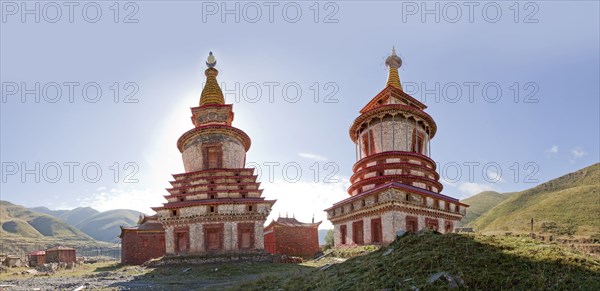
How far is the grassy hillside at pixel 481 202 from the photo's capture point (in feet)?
412

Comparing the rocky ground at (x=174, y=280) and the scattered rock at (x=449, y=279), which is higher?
the scattered rock at (x=449, y=279)

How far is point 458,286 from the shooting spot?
1206cm

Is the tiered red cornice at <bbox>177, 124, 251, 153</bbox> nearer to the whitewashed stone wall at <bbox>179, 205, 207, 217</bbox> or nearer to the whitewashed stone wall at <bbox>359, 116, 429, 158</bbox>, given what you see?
the whitewashed stone wall at <bbox>179, 205, 207, 217</bbox>

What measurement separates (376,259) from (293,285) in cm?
387

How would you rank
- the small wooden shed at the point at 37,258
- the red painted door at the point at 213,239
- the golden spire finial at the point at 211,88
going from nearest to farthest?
the red painted door at the point at 213,239 < the golden spire finial at the point at 211,88 < the small wooden shed at the point at 37,258

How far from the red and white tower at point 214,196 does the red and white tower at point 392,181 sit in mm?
8536

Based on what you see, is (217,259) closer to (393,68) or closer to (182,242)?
(182,242)

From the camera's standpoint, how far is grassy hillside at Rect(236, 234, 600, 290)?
1220cm

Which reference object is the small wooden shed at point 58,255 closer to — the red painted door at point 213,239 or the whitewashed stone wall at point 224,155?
the whitewashed stone wall at point 224,155

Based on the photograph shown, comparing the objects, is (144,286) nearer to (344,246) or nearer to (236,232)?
(236,232)

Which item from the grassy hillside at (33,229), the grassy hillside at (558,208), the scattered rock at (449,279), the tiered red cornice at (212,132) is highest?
the tiered red cornice at (212,132)

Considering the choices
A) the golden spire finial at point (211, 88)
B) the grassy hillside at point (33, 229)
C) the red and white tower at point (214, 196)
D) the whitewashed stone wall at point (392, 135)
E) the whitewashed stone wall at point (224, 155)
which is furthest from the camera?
the grassy hillside at point (33, 229)

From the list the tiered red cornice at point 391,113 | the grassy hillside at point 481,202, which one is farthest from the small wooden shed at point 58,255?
the grassy hillside at point 481,202

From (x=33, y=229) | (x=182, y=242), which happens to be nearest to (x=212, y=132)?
Answer: (x=182, y=242)
